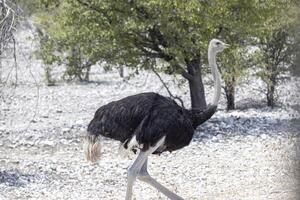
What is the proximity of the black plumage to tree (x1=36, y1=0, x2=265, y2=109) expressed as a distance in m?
5.11

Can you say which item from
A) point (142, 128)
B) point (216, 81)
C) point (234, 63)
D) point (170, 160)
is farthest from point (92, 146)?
point (234, 63)

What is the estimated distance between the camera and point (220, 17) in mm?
12789

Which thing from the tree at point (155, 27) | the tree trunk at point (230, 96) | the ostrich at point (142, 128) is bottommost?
the tree trunk at point (230, 96)

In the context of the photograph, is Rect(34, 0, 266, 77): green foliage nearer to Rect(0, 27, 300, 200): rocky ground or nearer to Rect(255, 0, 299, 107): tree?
Rect(0, 27, 300, 200): rocky ground

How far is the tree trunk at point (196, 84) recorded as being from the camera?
45.2 ft

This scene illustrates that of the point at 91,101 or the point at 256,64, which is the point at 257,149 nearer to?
the point at 256,64

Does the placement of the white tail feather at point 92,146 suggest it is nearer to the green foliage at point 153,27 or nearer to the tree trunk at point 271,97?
the green foliage at point 153,27

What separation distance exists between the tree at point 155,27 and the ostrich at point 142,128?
16.9ft

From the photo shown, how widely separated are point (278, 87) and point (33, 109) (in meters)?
5.57

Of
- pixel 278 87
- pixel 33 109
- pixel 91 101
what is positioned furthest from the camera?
pixel 91 101

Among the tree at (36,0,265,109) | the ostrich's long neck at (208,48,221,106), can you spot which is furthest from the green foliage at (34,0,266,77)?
the ostrich's long neck at (208,48,221,106)

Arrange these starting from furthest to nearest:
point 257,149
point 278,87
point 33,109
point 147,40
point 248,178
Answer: point 33,109
point 278,87
point 147,40
point 257,149
point 248,178

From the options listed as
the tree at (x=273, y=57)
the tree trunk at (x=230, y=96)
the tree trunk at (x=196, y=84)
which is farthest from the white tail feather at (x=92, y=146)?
the tree trunk at (x=230, y=96)

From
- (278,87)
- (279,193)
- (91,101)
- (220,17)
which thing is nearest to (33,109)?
(91,101)
